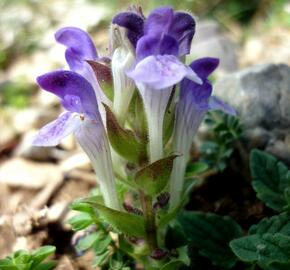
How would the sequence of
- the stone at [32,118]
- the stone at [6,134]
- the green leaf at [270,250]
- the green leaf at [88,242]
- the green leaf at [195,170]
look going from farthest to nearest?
the stone at [32,118] < the stone at [6,134] < the green leaf at [195,170] < the green leaf at [88,242] < the green leaf at [270,250]

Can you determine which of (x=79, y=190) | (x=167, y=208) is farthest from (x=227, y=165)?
(x=79, y=190)

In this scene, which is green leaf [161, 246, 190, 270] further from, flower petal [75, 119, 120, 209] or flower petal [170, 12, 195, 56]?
flower petal [170, 12, 195, 56]

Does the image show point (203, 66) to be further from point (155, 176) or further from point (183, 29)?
point (155, 176)

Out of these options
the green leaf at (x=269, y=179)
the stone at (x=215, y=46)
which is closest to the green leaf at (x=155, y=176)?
the green leaf at (x=269, y=179)

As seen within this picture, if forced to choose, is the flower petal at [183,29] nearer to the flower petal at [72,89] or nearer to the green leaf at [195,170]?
the flower petal at [72,89]

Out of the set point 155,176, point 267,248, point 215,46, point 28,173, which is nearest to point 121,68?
point 155,176

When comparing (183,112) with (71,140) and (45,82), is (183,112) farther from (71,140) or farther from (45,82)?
(71,140)

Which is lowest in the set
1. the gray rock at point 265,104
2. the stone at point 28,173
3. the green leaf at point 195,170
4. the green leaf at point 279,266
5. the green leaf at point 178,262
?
the stone at point 28,173
